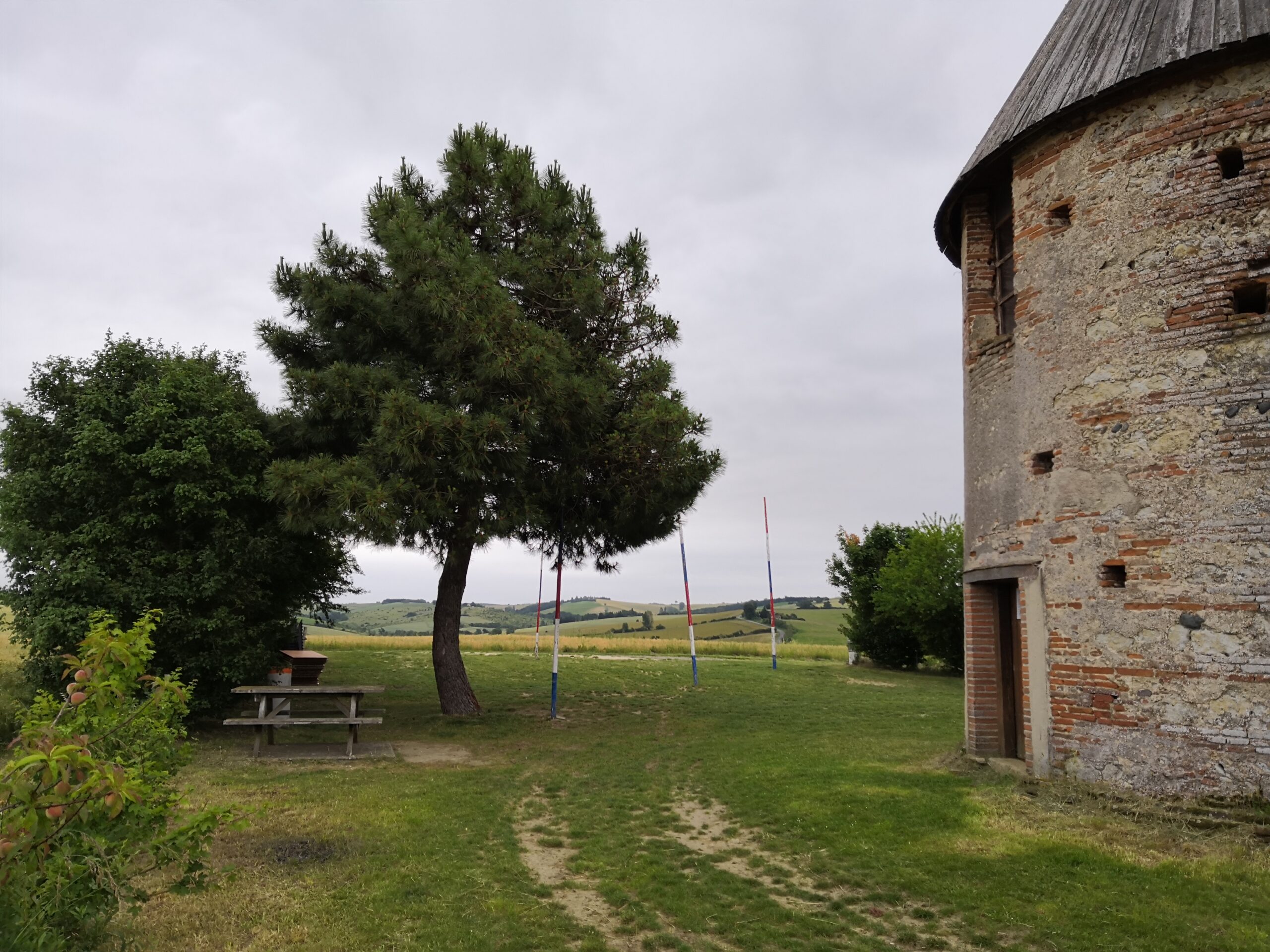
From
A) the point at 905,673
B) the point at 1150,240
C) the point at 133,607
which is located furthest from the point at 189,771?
the point at 905,673

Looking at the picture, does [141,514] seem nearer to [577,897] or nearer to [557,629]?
[557,629]

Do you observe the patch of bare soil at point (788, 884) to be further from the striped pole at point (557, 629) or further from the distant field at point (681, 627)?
the distant field at point (681, 627)

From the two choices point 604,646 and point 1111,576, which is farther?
point 604,646

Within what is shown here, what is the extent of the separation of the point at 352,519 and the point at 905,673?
72.7ft

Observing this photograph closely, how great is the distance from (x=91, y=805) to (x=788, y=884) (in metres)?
5.13

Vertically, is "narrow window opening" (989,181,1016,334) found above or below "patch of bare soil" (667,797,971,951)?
above

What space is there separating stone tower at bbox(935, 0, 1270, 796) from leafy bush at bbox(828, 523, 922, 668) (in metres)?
20.9

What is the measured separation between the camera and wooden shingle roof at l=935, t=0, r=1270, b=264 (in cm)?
891

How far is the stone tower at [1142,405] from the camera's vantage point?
27.4 ft

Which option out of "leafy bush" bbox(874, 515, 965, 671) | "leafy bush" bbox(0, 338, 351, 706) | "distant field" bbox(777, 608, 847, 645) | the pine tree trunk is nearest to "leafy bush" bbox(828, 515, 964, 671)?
"leafy bush" bbox(874, 515, 965, 671)

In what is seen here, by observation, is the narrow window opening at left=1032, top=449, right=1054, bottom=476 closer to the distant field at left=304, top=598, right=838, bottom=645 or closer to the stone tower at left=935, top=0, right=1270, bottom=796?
the stone tower at left=935, top=0, right=1270, bottom=796

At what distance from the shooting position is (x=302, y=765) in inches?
464

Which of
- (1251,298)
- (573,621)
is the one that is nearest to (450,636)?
(1251,298)

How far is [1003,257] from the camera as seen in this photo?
1173 cm
